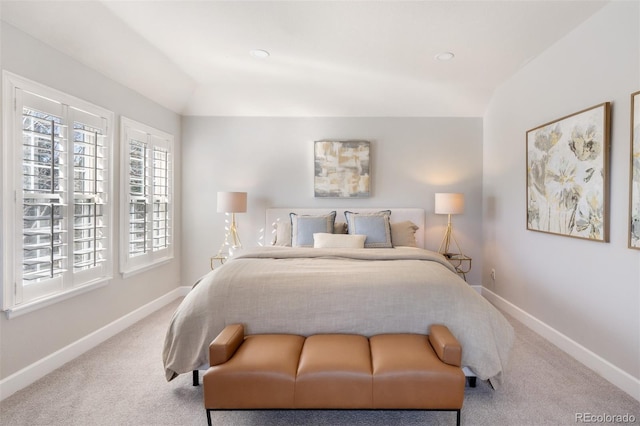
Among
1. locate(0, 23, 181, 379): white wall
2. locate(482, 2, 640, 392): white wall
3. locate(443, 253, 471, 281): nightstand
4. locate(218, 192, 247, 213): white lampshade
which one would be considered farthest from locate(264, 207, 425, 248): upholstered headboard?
locate(0, 23, 181, 379): white wall

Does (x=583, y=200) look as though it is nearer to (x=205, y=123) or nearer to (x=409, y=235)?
(x=409, y=235)

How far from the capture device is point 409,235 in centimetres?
380

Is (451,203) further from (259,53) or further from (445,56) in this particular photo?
(259,53)

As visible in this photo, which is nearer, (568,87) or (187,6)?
(187,6)

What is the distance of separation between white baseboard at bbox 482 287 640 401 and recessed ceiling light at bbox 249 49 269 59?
3754mm

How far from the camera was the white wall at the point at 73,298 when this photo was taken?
2.08 meters

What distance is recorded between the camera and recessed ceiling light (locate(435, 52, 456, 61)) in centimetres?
306

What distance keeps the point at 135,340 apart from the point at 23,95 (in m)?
2.16

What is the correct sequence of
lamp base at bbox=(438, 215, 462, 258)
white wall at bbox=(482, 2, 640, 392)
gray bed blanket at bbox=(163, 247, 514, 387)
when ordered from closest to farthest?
gray bed blanket at bbox=(163, 247, 514, 387), white wall at bbox=(482, 2, 640, 392), lamp base at bbox=(438, 215, 462, 258)

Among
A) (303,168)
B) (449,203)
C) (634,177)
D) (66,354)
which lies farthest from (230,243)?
(634,177)

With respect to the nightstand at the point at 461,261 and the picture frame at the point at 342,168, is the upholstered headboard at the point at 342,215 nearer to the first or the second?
the picture frame at the point at 342,168

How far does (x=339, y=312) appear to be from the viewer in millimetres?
2062

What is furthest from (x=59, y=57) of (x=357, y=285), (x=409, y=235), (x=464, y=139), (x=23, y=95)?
(x=464, y=139)

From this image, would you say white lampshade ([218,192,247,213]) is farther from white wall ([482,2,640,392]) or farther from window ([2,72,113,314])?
white wall ([482,2,640,392])
